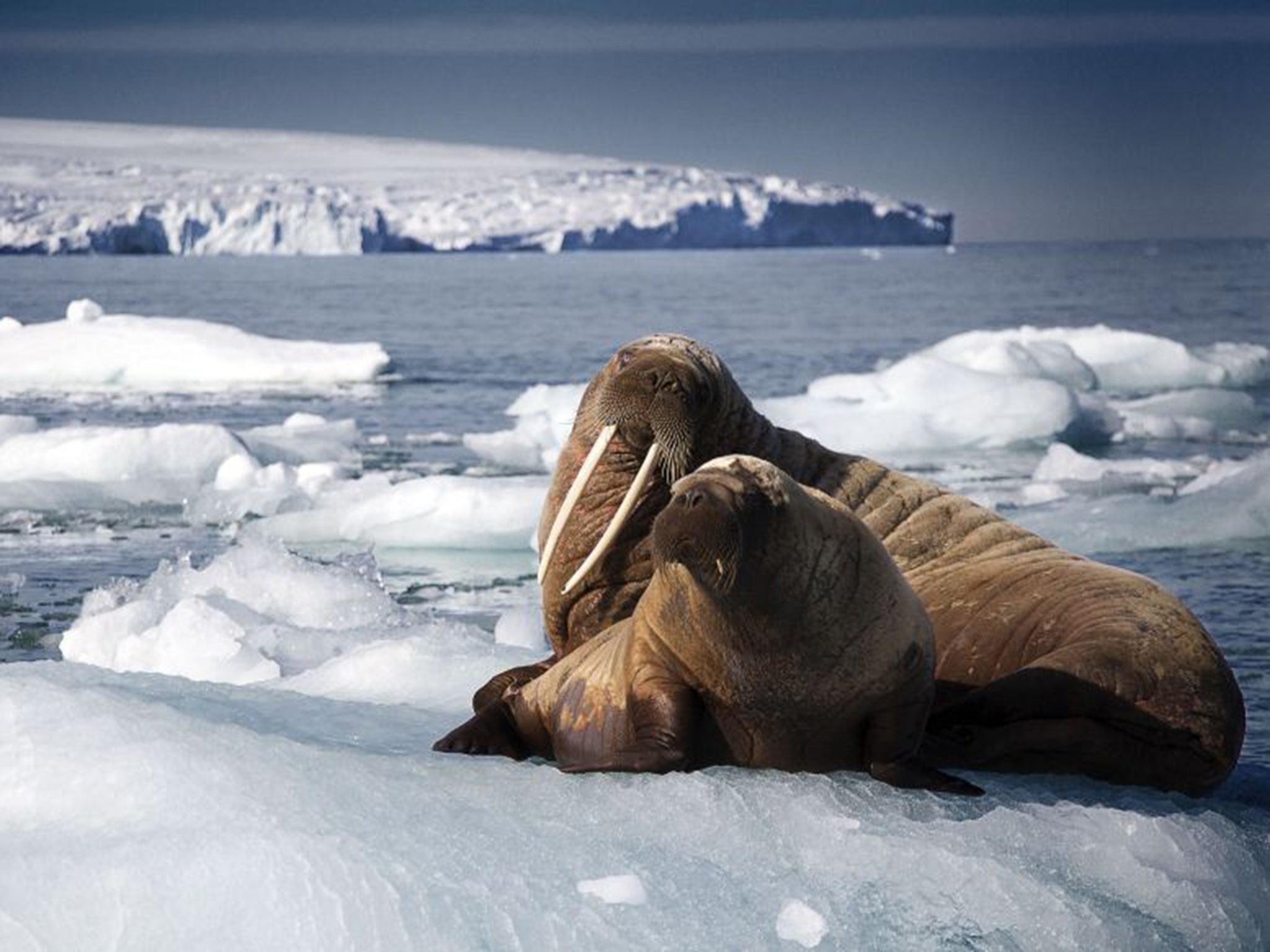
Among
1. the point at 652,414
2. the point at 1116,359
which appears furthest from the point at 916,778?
the point at 1116,359

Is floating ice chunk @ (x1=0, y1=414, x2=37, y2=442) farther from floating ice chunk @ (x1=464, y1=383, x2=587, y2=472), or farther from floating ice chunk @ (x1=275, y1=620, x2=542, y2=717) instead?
floating ice chunk @ (x1=275, y1=620, x2=542, y2=717)

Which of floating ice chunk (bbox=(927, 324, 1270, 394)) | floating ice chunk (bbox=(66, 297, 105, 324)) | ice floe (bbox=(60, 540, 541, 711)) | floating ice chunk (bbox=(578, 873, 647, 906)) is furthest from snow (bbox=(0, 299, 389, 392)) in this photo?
floating ice chunk (bbox=(578, 873, 647, 906))

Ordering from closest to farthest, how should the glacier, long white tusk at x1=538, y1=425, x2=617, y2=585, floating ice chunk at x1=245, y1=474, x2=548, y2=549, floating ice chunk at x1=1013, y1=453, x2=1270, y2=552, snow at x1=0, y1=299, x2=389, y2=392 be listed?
long white tusk at x1=538, y1=425, x2=617, y2=585
floating ice chunk at x1=1013, y1=453, x2=1270, y2=552
floating ice chunk at x1=245, y1=474, x2=548, y2=549
snow at x1=0, y1=299, x2=389, y2=392
the glacier

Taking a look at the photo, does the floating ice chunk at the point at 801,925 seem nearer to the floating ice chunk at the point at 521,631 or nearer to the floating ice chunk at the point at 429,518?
the floating ice chunk at the point at 521,631

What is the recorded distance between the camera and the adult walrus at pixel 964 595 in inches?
158

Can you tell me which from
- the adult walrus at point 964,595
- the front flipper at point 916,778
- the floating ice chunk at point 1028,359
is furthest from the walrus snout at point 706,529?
the floating ice chunk at point 1028,359

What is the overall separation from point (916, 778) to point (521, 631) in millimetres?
3996

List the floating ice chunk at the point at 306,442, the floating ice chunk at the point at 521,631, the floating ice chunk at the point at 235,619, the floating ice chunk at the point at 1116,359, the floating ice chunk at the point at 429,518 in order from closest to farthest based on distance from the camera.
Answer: the floating ice chunk at the point at 235,619, the floating ice chunk at the point at 521,631, the floating ice chunk at the point at 429,518, the floating ice chunk at the point at 306,442, the floating ice chunk at the point at 1116,359

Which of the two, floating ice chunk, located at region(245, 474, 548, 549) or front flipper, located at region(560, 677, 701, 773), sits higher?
front flipper, located at region(560, 677, 701, 773)

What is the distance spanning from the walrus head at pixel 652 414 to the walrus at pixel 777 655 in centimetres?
58

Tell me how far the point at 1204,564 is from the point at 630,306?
38.5 metres

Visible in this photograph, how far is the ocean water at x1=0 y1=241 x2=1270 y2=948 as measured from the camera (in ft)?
10.8

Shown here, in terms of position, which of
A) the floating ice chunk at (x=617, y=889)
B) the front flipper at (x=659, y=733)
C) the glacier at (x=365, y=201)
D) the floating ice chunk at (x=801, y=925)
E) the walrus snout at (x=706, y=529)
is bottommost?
the glacier at (x=365, y=201)

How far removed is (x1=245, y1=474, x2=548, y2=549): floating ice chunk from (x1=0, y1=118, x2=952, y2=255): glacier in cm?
1703
